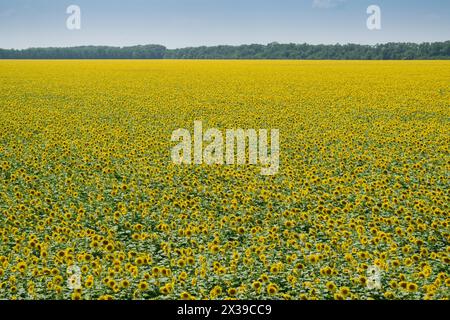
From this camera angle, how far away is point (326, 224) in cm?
920

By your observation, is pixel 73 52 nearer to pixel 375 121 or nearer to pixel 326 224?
pixel 375 121

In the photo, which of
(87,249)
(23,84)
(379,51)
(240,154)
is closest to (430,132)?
(240,154)

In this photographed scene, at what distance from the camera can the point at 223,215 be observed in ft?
32.3

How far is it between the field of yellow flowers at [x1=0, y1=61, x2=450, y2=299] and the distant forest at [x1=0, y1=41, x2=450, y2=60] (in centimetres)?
8837

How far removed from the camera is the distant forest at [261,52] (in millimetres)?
102750

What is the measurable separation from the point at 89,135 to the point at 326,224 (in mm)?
10894

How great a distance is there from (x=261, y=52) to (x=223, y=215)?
406 ft

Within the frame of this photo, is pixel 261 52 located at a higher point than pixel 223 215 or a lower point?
higher

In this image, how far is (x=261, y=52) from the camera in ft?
427

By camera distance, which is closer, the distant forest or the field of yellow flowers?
the field of yellow flowers

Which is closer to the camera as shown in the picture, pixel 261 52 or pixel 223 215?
pixel 223 215

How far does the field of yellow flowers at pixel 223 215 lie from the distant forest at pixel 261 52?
88.4 metres

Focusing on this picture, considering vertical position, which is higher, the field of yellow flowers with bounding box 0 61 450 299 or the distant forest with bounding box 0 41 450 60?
the distant forest with bounding box 0 41 450 60

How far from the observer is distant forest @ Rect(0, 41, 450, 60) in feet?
337
